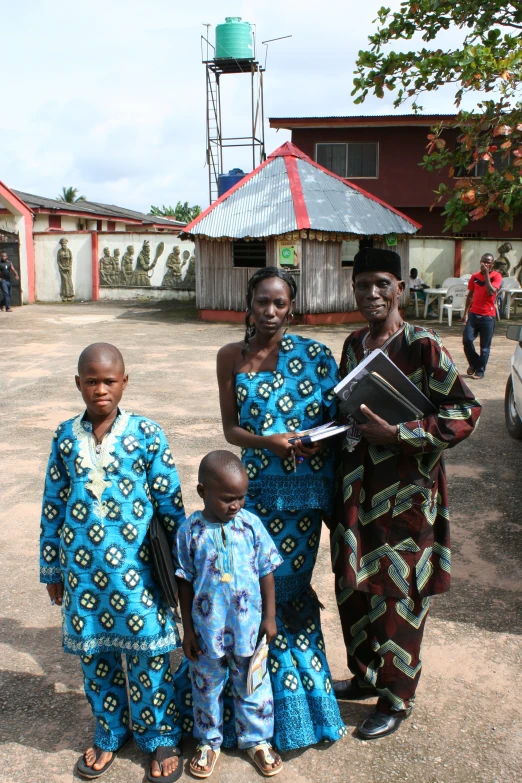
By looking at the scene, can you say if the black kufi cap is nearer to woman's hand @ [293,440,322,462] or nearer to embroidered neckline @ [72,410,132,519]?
woman's hand @ [293,440,322,462]

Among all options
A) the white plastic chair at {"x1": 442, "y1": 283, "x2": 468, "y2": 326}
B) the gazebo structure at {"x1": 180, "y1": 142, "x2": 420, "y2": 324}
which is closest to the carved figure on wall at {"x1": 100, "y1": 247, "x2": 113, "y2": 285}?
the gazebo structure at {"x1": 180, "y1": 142, "x2": 420, "y2": 324}

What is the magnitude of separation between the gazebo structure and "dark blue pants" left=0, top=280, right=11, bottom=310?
227 inches

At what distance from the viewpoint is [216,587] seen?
237 cm

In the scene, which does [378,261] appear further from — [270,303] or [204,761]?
[204,761]

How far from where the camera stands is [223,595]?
2373mm

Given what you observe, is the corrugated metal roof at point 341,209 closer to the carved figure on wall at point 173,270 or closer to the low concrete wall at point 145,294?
the carved figure on wall at point 173,270

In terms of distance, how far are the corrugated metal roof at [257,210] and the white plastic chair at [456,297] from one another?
4.21 meters

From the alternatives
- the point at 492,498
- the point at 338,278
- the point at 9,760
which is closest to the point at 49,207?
the point at 338,278

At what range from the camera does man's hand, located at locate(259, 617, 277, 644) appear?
2436 mm

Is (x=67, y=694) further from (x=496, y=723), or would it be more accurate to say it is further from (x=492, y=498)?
(x=492, y=498)

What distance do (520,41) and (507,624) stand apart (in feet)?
32.0

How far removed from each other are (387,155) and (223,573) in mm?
22000

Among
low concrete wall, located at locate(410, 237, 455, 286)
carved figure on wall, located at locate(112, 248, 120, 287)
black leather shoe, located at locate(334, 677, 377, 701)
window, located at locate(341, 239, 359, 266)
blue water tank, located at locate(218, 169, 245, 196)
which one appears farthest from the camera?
carved figure on wall, located at locate(112, 248, 120, 287)

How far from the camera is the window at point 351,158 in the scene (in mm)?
22375
